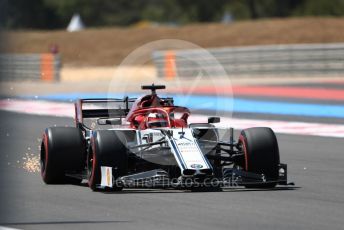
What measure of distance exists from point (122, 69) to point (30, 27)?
237ft

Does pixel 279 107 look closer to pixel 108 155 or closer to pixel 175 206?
pixel 108 155

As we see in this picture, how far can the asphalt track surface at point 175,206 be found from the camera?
7738 millimetres

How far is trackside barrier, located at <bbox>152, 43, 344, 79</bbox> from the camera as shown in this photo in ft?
108

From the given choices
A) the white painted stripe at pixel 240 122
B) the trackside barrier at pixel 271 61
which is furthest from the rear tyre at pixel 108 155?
the trackside barrier at pixel 271 61

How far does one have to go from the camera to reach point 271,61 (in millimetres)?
34594

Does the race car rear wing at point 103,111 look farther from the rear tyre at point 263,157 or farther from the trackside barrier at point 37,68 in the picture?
the trackside barrier at point 37,68

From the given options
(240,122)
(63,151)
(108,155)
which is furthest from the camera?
(240,122)

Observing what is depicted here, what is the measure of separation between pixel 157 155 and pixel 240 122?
9.56 metres

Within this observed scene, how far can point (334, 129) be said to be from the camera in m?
17.1

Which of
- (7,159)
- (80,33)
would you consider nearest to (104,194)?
(7,159)

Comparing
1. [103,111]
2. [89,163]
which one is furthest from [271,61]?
[89,163]

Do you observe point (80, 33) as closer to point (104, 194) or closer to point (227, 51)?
point (227, 51)

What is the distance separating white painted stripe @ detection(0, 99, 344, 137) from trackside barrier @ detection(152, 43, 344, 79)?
9.02m

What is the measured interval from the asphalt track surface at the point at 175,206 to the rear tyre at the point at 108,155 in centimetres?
18
